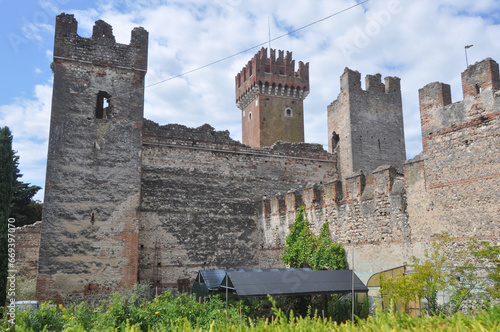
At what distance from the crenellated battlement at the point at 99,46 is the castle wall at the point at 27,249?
7.67 metres

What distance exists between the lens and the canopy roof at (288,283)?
1051 centimetres

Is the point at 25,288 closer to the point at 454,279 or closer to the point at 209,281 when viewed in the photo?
the point at 209,281

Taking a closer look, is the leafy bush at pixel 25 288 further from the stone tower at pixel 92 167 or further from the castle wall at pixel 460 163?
the castle wall at pixel 460 163

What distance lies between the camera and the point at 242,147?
1991 centimetres

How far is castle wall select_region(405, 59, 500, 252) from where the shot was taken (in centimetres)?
934

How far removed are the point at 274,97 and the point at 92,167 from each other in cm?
1729

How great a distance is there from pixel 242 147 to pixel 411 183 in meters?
9.84

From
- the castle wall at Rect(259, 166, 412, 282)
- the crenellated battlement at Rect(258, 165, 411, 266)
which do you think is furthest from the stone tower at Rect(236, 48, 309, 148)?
the castle wall at Rect(259, 166, 412, 282)

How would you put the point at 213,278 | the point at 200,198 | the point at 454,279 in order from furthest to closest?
1. the point at 200,198
2. the point at 213,278
3. the point at 454,279

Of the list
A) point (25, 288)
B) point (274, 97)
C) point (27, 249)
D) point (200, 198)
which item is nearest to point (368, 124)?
point (200, 198)

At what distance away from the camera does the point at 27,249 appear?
61.4 feet

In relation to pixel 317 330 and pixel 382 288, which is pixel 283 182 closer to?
pixel 382 288

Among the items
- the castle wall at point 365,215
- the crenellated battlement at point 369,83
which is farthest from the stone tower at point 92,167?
the crenellated battlement at point 369,83

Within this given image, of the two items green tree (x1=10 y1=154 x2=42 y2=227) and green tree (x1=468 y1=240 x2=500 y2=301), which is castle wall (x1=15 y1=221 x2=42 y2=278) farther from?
green tree (x1=468 y1=240 x2=500 y2=301)
